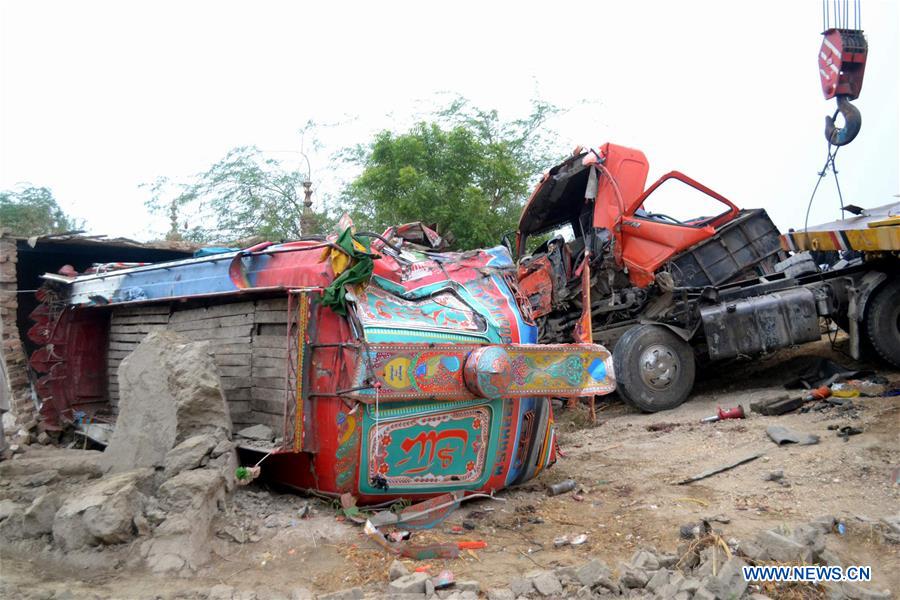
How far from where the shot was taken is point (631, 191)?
8.38m

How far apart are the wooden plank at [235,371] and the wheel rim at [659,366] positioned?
4834mm

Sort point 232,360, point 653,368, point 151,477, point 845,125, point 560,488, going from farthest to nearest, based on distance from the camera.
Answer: point 845,125, point 653,368, point 560,488, point 232,360, point 151,477

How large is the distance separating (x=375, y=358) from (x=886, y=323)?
634 cm

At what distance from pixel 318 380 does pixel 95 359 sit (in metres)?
3.18

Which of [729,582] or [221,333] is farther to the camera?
[221,333]

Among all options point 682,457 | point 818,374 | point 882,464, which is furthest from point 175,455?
point 818,374

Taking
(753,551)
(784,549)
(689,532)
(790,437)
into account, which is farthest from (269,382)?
Result: (790,437)

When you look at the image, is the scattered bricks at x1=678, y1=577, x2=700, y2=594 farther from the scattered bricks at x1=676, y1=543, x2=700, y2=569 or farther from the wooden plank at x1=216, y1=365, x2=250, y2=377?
the wooden plank at x1=216, y1=365, x2=250, y2=377

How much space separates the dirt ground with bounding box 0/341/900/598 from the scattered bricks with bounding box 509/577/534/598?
6.3 inches

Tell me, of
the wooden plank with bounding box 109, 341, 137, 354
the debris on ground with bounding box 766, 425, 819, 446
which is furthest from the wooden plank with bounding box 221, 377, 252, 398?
the debris on ground with bounding box 766, 425, 819, 446

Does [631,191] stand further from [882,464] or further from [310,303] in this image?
[310,303]

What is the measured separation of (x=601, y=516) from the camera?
479cm

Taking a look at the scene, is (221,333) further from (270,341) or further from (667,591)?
(667,591)

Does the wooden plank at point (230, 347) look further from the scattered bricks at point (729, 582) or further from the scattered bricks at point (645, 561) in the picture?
the scattered bricks at point (729, 582)
